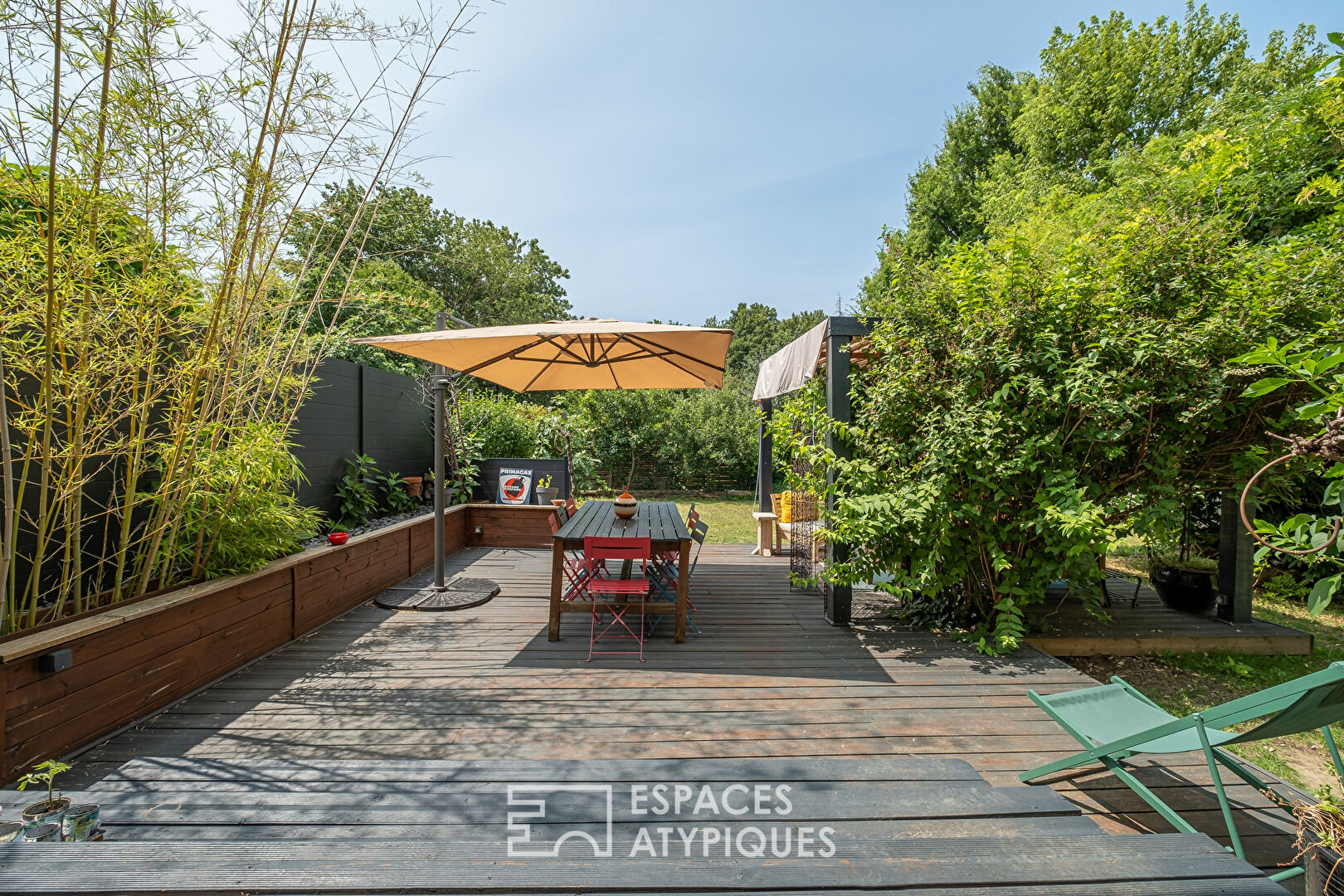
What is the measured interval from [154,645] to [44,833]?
68.2 inches

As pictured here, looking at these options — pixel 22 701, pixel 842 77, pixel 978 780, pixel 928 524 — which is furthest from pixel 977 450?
pixel 842 77

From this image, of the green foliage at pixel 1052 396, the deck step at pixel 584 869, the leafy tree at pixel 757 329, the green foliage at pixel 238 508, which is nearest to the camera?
the deck step at pixel 584 869

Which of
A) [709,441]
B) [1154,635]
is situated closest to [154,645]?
[1154,635]

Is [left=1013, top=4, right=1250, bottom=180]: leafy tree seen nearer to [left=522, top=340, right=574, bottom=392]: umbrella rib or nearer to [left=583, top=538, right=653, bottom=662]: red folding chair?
[left=522, top=340, right=574, bottom=392]: umbrella rib

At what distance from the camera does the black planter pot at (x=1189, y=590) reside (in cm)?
456

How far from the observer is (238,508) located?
10.6 ft

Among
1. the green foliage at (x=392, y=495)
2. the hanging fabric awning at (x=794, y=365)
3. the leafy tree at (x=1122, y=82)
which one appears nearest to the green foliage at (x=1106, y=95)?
the leafy tree at (x=1122, y=82)

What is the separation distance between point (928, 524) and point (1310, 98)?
6.21 metres

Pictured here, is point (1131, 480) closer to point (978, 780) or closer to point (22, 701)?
point (978, 780)

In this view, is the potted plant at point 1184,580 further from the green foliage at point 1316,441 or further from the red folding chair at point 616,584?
the red folding chair at point 616,584

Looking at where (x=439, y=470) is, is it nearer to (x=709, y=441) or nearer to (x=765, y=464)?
(x=765, y=464)

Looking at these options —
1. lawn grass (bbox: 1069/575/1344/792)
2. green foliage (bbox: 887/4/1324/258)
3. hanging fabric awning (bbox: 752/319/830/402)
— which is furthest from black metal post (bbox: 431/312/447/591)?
green foliage (bbox: 887/4/1324/258)

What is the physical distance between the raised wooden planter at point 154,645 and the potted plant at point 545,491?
2.63m

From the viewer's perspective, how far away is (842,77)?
22.2 ft
